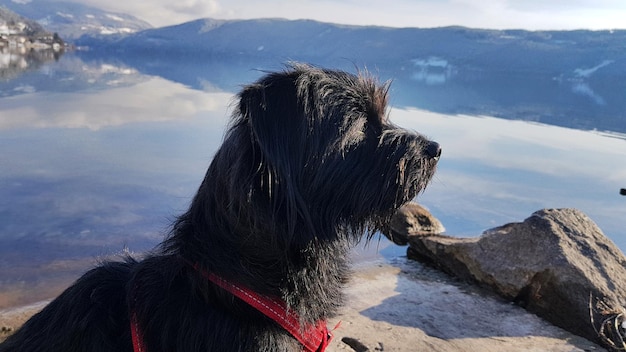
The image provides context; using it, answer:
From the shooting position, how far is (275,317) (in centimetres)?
265

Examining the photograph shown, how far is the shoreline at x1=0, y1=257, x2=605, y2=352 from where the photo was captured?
5129 millimetres

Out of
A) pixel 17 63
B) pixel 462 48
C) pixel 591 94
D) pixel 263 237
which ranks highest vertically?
pixel 462 48

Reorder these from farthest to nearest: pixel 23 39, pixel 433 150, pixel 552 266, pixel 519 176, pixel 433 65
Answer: pixel 23 39, pixel 433 65, pixel 519 176, pixel 552 266, pixel 433 150

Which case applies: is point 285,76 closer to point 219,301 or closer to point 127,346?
point 219,301

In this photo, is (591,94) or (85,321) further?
(591,94)

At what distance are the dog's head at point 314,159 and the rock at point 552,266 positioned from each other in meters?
3.88

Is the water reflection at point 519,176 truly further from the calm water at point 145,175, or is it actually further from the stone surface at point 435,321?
the stone surface at point 435,321

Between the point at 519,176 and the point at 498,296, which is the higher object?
the point at 519,176

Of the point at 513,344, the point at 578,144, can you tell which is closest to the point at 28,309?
the point at 513,344

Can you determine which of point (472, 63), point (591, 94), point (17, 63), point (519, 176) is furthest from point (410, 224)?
point (472, 63)

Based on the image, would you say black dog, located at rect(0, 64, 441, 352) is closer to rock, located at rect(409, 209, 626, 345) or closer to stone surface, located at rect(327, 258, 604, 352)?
stone surface, located at rect(327, 258, 604, 352)

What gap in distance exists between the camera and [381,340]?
16.7 feet

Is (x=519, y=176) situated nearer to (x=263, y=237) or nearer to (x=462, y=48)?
(x=263, y=237)

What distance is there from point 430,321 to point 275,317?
3582 mm
